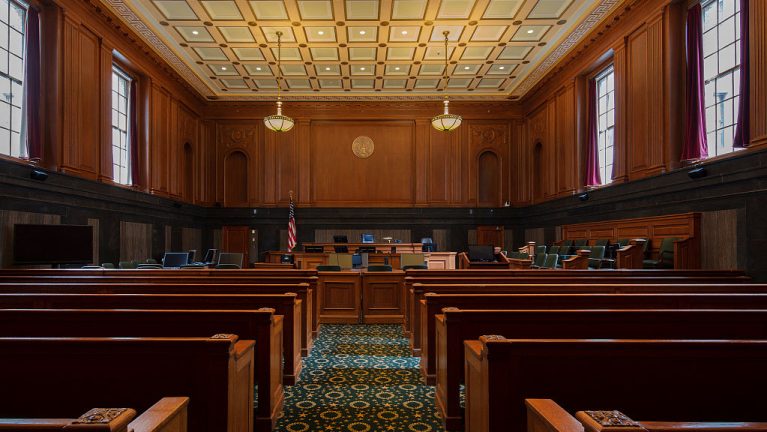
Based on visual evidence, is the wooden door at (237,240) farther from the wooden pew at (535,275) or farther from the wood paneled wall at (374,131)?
the wooden pew at (535,275)

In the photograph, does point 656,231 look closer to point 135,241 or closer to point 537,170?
point 537,170

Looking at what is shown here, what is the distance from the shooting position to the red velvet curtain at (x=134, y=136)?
35.5ft

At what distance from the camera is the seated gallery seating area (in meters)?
1.86

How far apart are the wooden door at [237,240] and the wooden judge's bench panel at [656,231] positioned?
34.6ft

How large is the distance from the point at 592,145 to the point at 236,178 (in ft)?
38.0

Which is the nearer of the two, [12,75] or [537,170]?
[12,75]

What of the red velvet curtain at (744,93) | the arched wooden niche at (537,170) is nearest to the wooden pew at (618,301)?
the red velvet curtain at (744,93)

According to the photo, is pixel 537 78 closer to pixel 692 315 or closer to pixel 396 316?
pixel 396 316

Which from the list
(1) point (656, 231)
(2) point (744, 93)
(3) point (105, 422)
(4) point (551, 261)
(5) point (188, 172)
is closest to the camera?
(3) point (105, 422)

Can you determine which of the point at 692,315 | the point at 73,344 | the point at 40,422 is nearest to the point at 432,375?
the point at 692,315

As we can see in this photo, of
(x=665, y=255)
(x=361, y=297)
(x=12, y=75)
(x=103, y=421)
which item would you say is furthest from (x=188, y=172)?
(x=103, y=421)

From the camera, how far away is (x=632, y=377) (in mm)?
1828

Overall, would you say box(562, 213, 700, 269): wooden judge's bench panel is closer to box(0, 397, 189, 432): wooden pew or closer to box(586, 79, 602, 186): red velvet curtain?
box(586, 79, 602, 186): red velvet curtain

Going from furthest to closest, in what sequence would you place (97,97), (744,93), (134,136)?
(134,136) → (97,97) → (744,93)
